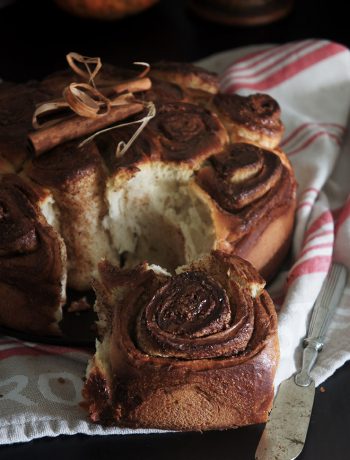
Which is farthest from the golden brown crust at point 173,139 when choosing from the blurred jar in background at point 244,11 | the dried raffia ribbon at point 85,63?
the blurred jar in background at point 244,11

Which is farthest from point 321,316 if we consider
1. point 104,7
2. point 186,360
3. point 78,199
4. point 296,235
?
point 104,7

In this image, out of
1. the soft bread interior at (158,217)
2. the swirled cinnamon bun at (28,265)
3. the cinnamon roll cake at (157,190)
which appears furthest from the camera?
the soft bread interior at (158,217)

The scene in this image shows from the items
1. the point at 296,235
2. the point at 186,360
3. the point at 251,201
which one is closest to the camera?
the point at 186,360

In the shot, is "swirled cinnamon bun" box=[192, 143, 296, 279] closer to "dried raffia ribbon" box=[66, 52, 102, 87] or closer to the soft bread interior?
the soft bread interior

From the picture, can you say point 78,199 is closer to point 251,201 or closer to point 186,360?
point 251,201

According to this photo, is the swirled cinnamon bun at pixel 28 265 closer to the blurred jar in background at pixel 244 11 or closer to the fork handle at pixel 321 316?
the fork handle at pixel 321 316

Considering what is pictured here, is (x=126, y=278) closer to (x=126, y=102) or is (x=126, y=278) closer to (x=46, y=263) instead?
(x=46, y=263)

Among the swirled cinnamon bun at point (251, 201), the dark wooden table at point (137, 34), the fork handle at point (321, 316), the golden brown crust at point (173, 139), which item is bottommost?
the dark wooden table at point (137, 34)
